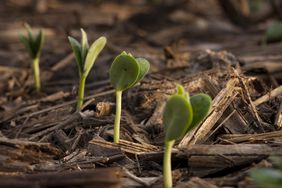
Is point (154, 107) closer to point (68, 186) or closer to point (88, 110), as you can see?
point (88, 110)

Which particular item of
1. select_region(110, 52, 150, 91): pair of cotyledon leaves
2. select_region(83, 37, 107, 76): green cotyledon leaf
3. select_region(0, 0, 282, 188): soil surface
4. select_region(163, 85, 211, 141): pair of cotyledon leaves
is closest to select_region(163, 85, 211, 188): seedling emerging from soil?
select_region(163, 85, 211, 141): pair of cotyledon leaves

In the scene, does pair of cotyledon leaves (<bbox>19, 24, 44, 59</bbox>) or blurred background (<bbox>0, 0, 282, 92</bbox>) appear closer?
pair of cotyledon leaves (<bbox>19, 24, 44, 59</bbox>)

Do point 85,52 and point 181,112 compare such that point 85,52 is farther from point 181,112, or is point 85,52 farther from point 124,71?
point 181,112

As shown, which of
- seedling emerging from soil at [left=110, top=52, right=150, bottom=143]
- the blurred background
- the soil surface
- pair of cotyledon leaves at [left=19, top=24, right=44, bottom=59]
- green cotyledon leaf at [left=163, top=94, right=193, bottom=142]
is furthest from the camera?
the blurred background

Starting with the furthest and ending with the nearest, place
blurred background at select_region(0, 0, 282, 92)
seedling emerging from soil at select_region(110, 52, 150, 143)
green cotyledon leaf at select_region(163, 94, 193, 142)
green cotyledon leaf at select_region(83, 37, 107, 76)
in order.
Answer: blurred background at select_region(0, 0, 282, 92)
green cotyledon leaf at select_region(83, 37, 107, 76)
seedling emerging from soil at select_region(110, 52, 150, 143)
green cotyledon leaf at select_region(163, 94, 193, 142)

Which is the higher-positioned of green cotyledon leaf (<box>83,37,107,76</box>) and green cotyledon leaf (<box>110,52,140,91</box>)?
green cotyledon leaf (<box>83,37,107,76</box>)

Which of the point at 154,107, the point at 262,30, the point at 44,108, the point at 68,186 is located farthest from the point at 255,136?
the point at 262,30

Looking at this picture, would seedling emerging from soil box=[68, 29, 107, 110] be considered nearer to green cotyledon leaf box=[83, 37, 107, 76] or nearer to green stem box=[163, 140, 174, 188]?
green cotyledon leaf box=[83, 37, 107, 76]
